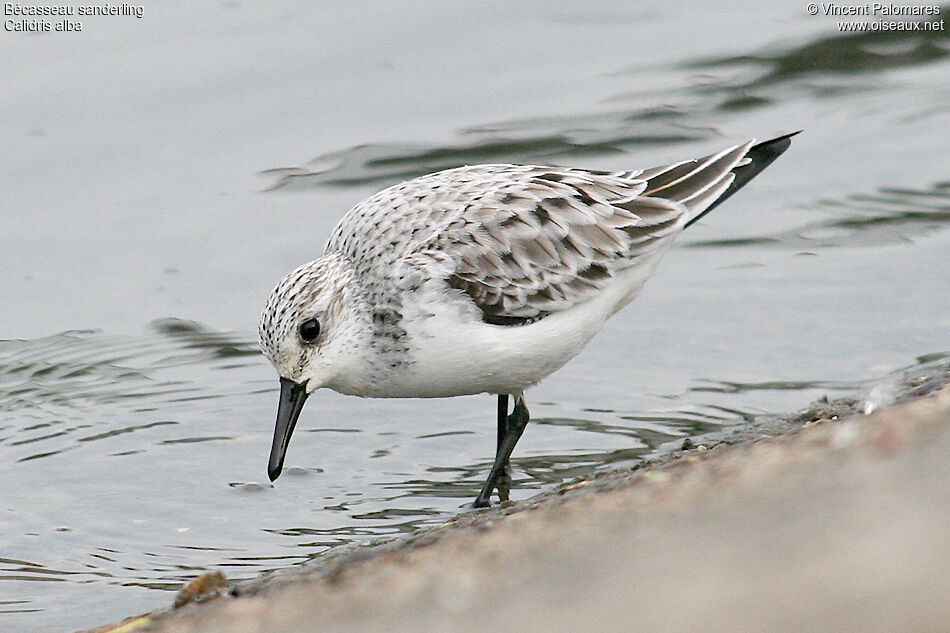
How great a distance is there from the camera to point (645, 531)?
13.7 feet

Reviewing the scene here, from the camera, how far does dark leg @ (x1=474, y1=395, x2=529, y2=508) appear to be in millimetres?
6812

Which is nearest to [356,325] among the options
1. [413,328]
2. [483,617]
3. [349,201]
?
[413,328]

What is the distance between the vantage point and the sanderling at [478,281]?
6305 mm

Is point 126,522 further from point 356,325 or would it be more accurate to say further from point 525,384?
point 525,384

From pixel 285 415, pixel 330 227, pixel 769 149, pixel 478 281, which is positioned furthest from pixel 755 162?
pixel 330 227

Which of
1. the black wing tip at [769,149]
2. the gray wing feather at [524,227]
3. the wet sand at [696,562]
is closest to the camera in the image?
the wet sand at [696,562]

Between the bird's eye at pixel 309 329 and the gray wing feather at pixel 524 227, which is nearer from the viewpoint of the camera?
the bird's eye at pixel 309 329

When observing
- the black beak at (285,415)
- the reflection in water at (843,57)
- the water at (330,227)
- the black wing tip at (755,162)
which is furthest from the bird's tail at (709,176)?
the reflection in water at (843,57)

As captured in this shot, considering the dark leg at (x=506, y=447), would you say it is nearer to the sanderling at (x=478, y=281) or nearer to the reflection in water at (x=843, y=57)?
the sanderling at (x=478, y=281)

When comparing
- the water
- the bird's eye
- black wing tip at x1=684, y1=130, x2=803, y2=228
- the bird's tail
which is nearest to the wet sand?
the bird's eye

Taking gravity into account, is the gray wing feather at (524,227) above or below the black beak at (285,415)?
above

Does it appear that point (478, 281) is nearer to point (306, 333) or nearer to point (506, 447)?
point (306, 333)

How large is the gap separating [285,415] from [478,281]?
3.41ft

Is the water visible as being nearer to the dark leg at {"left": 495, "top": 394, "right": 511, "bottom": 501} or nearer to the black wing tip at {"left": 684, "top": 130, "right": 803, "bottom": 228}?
the dark leg at {"left": 495, "top": 394, "right": 511, "bottom": 501}
